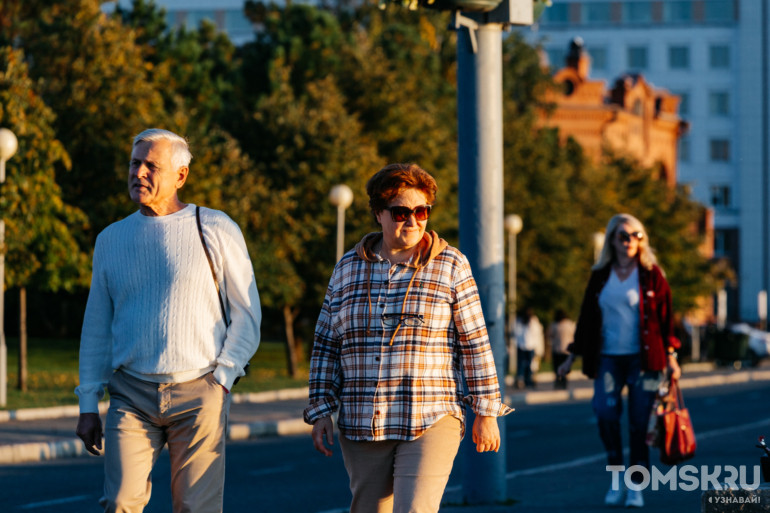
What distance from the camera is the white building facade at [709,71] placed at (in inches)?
3762

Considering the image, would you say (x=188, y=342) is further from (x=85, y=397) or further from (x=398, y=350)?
(x=398, y=350)

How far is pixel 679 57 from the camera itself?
10069 cm

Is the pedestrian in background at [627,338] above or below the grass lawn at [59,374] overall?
above

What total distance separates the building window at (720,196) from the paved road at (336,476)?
78560 mm

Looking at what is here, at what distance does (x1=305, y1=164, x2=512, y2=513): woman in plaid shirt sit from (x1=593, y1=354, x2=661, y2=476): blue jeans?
407 centimetres

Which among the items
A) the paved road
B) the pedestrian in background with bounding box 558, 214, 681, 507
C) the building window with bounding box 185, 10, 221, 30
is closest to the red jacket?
the pedestrian in background with bounding box 558, 214, 681, 507

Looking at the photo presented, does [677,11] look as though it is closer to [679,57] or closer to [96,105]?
[679,57]

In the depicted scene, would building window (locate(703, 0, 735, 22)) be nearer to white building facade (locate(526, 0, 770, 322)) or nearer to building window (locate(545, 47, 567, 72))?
white building facade (locate(526, 0, 770, 322))

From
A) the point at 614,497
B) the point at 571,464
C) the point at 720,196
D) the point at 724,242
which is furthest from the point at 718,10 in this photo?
the point at 614,497

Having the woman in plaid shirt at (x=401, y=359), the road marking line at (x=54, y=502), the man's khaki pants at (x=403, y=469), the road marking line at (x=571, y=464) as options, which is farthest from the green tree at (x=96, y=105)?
the man's khaki pants at (x=403, y=469)

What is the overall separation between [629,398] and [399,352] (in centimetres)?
454

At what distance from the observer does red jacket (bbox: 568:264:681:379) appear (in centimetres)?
925

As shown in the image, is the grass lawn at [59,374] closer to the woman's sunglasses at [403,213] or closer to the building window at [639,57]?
the woman's sunglasses at [403,213]

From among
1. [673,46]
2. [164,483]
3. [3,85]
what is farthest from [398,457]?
[673,46]
